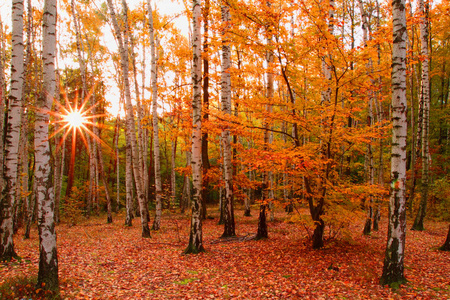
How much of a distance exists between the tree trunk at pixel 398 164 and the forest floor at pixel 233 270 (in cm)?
40

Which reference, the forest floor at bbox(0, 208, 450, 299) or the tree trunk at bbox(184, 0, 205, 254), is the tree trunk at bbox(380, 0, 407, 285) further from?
the tree trunk at bbox(184, 0, 205, 254)

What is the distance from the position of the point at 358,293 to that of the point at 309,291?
832 millimetres

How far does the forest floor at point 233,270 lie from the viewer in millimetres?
4699

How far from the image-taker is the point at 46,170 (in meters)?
4.21

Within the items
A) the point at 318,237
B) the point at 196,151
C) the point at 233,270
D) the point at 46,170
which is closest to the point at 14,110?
the point at 46,170

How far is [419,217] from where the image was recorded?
1084 cm

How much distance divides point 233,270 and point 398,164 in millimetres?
4050

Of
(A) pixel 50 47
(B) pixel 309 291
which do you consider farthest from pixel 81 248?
(B) pixel 309 291

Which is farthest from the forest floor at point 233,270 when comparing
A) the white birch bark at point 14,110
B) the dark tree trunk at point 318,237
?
the white birch bark at point 14,110

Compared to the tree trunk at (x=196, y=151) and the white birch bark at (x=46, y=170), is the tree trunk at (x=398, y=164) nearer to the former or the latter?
the tree trunk at (x=196, y=151)

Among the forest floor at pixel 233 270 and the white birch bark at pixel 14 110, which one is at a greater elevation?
the white birch bark at pixel 14 110

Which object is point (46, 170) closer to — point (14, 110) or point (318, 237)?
point (14, 110)

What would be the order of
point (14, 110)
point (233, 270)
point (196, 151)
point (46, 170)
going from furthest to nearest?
point (196, 151) < point (233, 270) < point (14, 110) < point (46, 170)

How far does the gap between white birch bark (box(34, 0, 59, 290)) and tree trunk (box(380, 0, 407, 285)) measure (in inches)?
227
